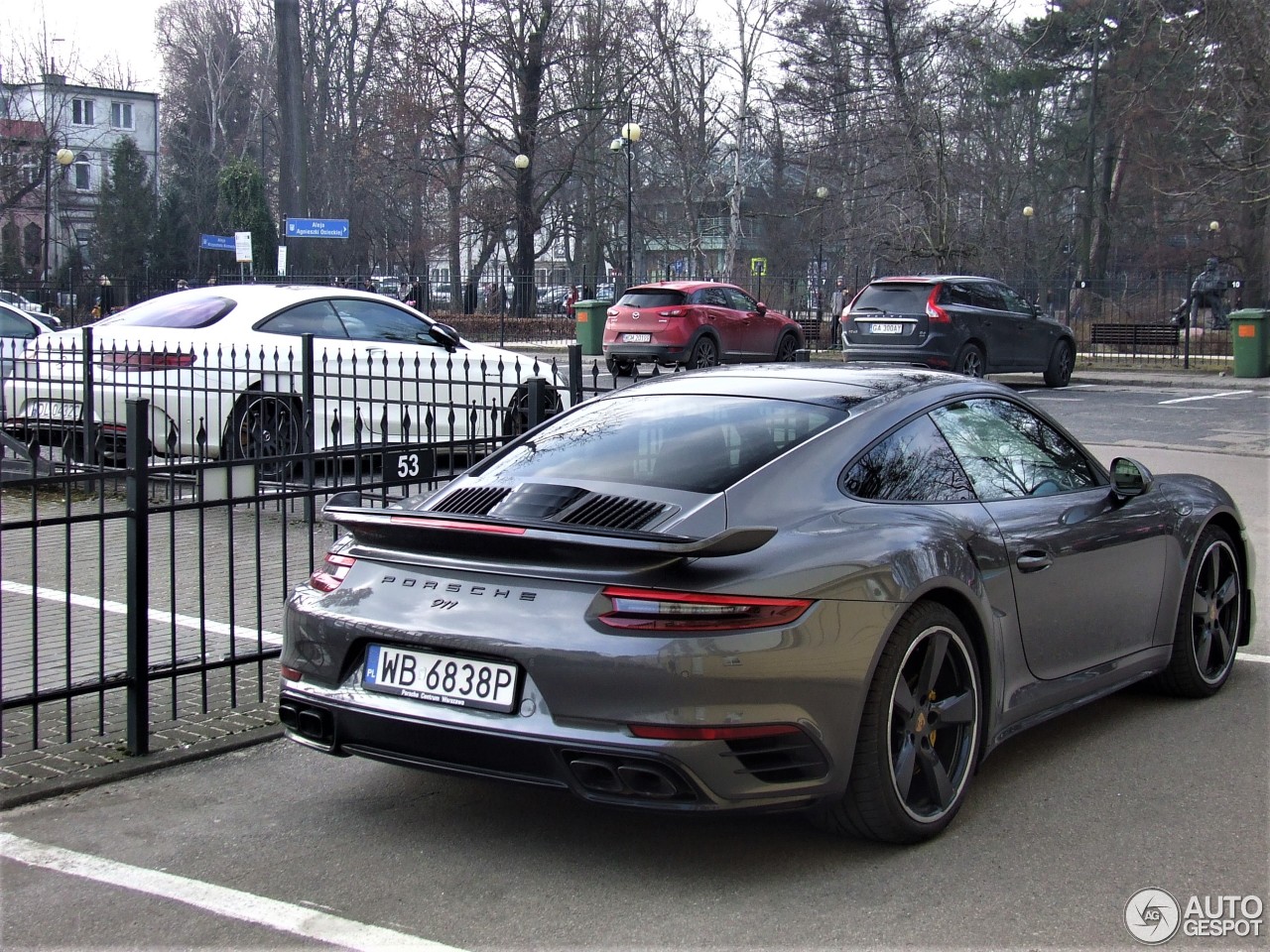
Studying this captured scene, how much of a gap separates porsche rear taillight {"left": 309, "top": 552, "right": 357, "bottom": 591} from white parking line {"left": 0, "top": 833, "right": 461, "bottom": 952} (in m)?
0.95

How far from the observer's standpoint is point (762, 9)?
4847 cm

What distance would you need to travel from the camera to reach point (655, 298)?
82.9 feet

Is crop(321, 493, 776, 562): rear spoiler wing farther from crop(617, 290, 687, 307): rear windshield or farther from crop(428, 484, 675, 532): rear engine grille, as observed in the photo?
crop(617, 290, 687, 307): rear windshield

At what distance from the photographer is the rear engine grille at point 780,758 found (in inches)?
145

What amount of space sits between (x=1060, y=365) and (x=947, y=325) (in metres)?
3.72

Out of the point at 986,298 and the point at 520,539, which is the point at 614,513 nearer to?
the point at 520,539

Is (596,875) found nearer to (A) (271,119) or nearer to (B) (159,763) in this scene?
(B) (159,763)

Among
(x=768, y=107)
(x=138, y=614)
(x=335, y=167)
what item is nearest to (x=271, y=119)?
(x=335, y=167)

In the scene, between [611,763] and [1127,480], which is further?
[1127,480]

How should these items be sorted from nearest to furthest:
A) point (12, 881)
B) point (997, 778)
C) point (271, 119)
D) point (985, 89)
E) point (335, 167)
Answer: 1. point (12, 881)
2. point (997, 778)
3. point (985, 89)
4. point (335, 167)
5. point (271, 119)

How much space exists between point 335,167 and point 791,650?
62578mm

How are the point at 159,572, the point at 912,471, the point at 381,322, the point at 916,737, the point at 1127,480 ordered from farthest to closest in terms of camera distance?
the point at 381,322 < the point at 159,572 < the point at 1127,480 < the point at 912,471 < the point at 916,737

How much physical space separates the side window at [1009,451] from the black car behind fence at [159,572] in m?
2.40

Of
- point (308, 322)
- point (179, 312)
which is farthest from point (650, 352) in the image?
point (179, 312)
